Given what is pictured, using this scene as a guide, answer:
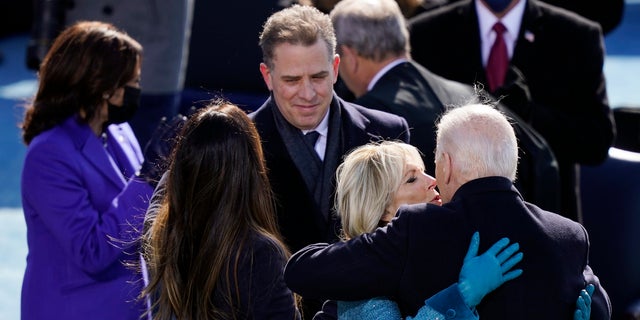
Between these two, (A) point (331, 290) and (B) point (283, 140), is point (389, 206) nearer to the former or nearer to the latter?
(A) point (331, 290)

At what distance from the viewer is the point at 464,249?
2404 millimetres

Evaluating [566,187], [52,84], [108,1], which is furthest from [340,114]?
[108,1]

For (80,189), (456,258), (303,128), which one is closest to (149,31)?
(80,189)

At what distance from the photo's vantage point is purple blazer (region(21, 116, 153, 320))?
341cm

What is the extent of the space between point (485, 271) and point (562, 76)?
2.16m

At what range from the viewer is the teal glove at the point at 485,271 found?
2.34 meters

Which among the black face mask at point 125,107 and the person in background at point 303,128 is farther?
the black face mask at point 125,107

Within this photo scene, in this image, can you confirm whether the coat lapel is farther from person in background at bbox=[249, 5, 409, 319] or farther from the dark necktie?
the dark necktie

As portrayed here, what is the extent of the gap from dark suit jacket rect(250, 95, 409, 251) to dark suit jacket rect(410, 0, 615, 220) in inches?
40.3

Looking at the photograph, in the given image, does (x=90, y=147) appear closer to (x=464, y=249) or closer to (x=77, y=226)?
(x=77, y=226)

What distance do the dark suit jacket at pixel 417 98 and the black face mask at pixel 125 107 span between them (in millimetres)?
811

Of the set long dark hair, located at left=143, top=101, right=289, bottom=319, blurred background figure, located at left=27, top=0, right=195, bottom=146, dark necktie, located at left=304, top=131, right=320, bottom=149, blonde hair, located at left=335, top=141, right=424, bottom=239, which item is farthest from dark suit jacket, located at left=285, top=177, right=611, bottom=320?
blurred background figure, located at left=27, top=0, right=195, bottom=146

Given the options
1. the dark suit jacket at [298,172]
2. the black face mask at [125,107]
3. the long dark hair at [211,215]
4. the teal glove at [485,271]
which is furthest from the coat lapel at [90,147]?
the teal glove at [485,271]

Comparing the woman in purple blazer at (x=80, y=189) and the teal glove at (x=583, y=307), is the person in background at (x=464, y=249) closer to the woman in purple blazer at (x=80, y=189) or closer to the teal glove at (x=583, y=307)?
the teal glove at (x=583, y=307)
